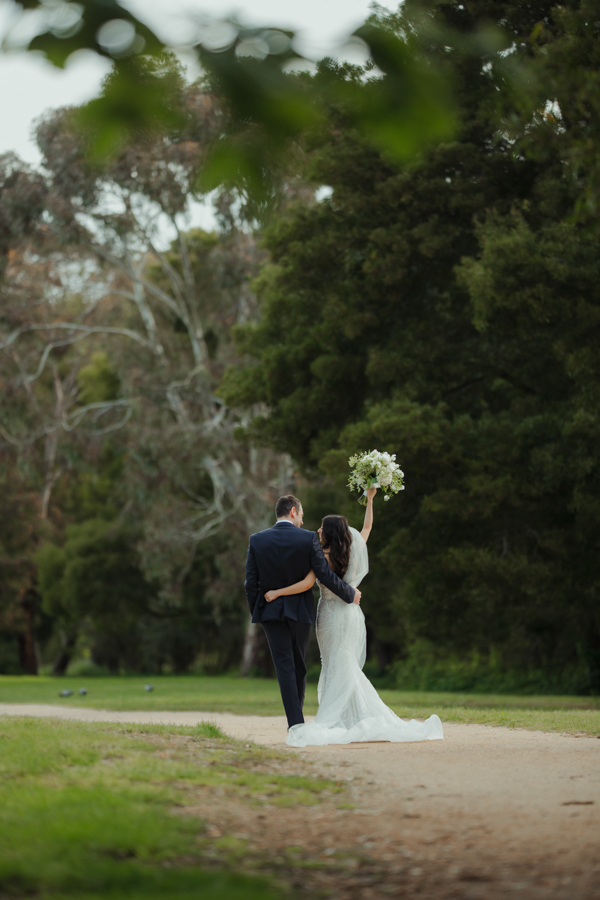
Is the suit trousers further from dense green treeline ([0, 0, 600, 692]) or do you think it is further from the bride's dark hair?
dense green treeline ([0, 0, 600, 692])

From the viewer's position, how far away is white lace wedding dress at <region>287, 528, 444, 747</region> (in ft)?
25.2

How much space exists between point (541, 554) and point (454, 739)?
8.60 meters

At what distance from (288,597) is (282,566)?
0.82ft

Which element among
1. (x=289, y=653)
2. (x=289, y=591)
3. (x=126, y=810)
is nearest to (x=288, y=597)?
(x=289, y=591)

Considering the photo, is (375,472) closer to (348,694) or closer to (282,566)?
(282,566)

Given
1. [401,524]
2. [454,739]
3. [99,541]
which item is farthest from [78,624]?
[454,739]

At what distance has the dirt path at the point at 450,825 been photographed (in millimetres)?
3674

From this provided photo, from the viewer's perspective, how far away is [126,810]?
14.6 feet

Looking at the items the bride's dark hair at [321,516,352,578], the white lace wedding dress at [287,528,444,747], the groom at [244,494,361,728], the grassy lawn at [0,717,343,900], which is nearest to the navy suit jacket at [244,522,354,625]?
the groom at [244,494,361,728]

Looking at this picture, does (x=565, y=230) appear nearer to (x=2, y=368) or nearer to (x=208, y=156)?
(x=208, y=156)

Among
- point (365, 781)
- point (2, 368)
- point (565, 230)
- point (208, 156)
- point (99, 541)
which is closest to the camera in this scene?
point (208, 156)

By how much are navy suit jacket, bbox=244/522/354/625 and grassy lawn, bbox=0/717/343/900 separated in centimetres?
117

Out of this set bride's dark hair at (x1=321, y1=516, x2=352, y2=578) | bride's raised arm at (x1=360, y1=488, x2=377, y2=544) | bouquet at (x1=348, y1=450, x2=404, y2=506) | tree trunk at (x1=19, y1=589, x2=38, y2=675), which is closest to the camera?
bride's dark hair at (x1=321, y1=516, x2=352, y2=578)

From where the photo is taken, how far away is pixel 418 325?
17172mm
